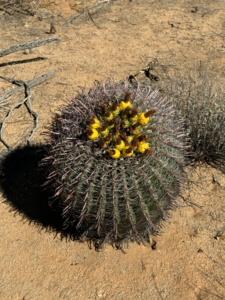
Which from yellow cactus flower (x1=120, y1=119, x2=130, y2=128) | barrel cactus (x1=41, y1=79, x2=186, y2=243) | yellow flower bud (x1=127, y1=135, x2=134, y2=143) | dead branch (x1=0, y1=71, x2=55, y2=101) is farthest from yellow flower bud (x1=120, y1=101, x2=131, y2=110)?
dead branch (x1=0, y1=71, x2=55, y2=101)

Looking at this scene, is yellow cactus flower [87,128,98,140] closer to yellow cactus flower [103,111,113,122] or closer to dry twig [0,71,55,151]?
yellow cactus flower [103,111,113,122]

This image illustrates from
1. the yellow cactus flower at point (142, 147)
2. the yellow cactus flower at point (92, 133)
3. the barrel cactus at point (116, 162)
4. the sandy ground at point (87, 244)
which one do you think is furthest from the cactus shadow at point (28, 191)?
the yellow cactus flower at point (142, 147)

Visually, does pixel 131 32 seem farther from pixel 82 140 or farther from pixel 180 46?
pixel 82 140

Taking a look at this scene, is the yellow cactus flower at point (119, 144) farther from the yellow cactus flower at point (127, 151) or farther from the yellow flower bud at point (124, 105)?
the yellow flower bud at point (124, 105)

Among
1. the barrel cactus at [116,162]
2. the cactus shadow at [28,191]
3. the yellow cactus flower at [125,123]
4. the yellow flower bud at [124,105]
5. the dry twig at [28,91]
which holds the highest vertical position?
the yellow flower bud at [124,105]

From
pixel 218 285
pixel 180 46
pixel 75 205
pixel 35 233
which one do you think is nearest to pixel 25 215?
pixel 35 233

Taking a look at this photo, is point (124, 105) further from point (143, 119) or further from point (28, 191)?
point (28, 191)
